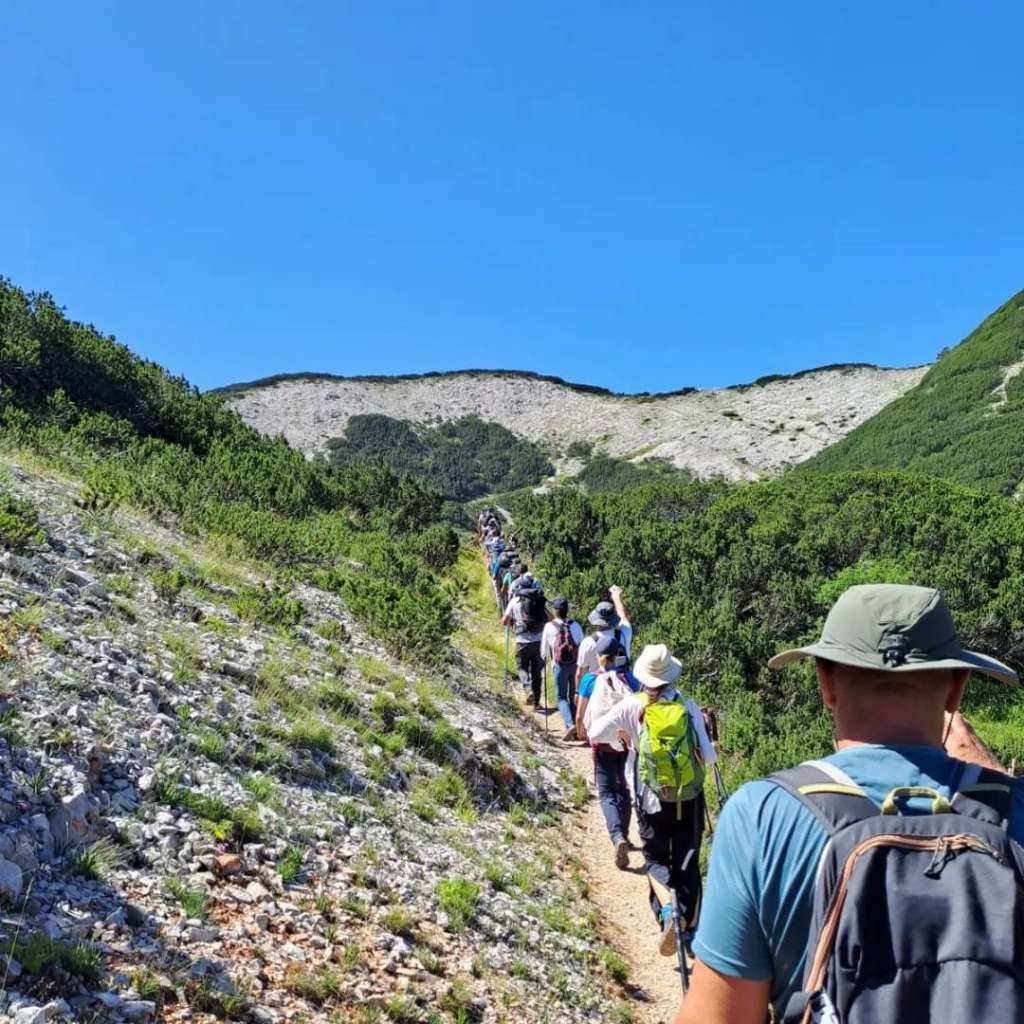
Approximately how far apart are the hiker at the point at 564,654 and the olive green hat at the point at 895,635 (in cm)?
857

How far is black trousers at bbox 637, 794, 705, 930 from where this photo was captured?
5.55 m

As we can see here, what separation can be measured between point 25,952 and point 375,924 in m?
2.15

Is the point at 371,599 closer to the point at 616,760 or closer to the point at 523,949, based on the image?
the point at 616,760

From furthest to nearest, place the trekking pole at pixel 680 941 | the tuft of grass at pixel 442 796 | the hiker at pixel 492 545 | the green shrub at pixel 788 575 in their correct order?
the hiker at pixel 492 545, the green shrub at pixel 788 575, the tuft of grass at pixel 442 796, the trekking pole at pixel 680 941

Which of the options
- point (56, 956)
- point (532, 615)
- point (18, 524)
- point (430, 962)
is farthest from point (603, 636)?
point (18, 524)

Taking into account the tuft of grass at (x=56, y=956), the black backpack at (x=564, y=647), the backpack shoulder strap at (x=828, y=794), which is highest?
the backpack shoulder strap at (x=828, y=794)

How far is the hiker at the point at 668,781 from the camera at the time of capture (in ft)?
17.5

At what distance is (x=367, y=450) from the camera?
64500 mm

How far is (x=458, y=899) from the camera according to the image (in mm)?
5715

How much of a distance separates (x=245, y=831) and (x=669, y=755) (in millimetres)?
2835

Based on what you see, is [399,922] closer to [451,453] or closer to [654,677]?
[654,677]

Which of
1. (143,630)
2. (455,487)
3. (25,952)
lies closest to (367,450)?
(455,487)

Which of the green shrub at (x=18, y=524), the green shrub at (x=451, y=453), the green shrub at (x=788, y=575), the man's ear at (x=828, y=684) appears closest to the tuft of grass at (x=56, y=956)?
the man's ear at (x=828, y=684)

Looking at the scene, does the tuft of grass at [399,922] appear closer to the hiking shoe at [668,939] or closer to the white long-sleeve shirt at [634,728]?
the white long-sleeve shirt at [634,728]
